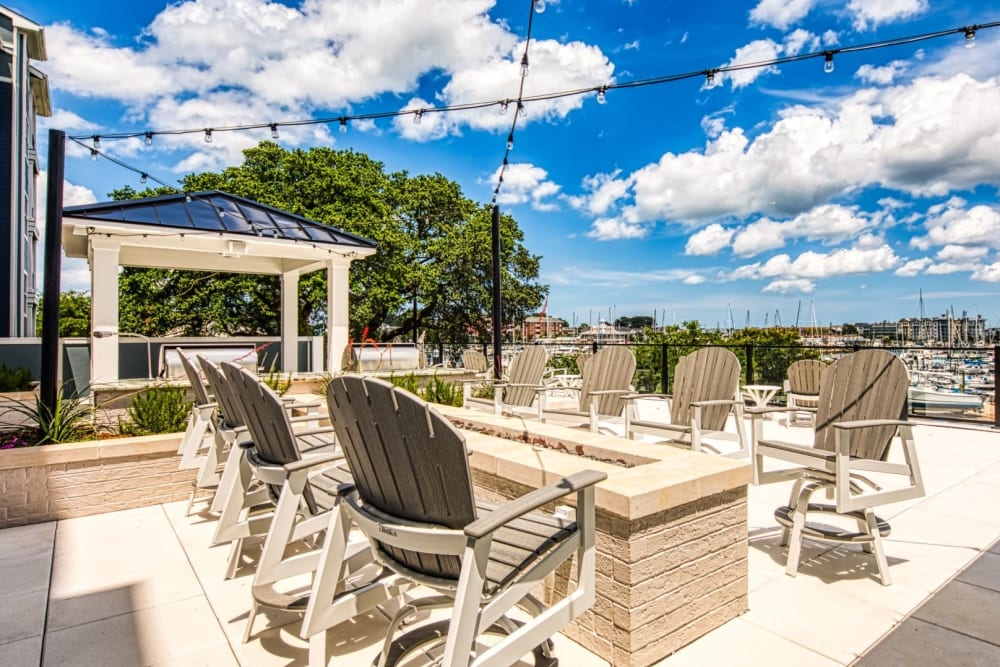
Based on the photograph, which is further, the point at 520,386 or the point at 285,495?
the point at 520,386

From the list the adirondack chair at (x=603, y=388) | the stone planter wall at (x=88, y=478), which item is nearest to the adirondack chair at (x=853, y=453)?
the adirondack chair at (x=603, y=388)

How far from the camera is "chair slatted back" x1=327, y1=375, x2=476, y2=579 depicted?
124cm

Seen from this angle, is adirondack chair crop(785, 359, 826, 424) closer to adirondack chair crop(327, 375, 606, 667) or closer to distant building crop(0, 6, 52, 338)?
adirondack chair crop(327, 375, 606, 667)

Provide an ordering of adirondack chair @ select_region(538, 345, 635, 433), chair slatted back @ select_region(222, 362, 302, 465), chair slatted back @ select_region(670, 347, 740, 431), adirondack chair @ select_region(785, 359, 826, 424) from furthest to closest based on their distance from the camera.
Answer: adirondack chair @ select_region(785, 359, 826, 424), adirondack chair @ select_region(538, 345, 635, 433), chair slatted back @ select_region(670, 347, 740, 431), chair slatted back @ select_region(222, 362, 302, 465)

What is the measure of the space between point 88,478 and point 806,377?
6.59 m

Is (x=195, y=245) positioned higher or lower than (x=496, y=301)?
higher

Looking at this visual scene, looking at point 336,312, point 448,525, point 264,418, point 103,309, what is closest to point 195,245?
point 103,309

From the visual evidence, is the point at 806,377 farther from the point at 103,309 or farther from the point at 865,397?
the point at 103,309

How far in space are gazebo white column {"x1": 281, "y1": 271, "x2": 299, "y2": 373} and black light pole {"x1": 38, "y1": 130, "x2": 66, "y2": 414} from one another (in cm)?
541

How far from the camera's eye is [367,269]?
17.3m

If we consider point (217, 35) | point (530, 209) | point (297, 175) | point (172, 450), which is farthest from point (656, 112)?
point (172, 450)

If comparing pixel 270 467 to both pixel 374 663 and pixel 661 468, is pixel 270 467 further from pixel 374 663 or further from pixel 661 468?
pixel 661 468

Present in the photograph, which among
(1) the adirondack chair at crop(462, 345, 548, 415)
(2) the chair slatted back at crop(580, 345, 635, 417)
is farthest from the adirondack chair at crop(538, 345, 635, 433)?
(1) the adirondack chair at crop(462, 345, 548, 415)

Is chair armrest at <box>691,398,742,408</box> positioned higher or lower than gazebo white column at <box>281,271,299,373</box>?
lower
